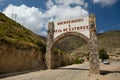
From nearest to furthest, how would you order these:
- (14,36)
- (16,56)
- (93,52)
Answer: (16,56) < (93,52) < (14,36)

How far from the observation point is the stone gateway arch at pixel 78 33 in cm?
2234

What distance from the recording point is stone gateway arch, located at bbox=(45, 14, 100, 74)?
22.3 metres

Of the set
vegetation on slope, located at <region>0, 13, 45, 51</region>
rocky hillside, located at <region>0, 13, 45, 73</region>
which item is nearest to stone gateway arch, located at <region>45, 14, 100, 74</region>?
rocky hillside, located at <region>0, 13, 45, 73</region>

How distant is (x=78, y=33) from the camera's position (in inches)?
964

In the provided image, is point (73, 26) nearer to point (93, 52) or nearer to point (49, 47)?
point (93, 52)

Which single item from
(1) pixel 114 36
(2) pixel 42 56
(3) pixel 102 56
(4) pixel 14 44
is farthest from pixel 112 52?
(4) pixel 14 44

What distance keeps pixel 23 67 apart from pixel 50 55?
6.71 metres

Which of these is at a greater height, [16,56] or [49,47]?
[49,47]

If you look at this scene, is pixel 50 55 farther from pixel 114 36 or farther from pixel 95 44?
pixel 114 36

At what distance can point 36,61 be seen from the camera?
25.7m

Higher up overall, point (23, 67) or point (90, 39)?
point (90, 39)

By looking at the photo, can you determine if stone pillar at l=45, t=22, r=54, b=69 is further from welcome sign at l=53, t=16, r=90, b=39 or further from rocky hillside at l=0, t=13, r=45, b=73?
rocky hillside at l=0, t=13, r=45, b=73

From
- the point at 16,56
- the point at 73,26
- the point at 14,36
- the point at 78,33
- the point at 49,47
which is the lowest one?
the point at 16,56

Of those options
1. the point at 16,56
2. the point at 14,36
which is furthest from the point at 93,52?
the point at 14,36
